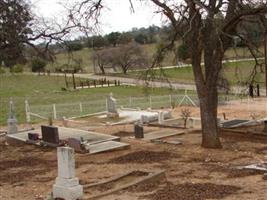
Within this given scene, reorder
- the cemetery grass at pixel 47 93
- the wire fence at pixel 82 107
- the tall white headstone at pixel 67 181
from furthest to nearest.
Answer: the cemetery grass at pixel 47 93 < the wire fence at pixel 82 107 < the tall white headstone at pixel 67 181

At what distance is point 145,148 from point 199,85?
2880 millimetres

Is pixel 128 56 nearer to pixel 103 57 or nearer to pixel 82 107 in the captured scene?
pixel 103 57

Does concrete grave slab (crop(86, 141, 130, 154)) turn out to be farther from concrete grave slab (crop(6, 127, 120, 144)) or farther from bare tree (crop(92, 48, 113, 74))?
bare tree (crop(92, 48, 113, 74))

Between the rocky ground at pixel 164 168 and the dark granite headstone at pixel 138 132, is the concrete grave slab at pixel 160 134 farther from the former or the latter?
the rocky ground at pixel 164 168

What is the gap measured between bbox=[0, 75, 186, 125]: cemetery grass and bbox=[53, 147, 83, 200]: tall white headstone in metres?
23.5

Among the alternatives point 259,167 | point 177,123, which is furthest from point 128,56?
point 259,167

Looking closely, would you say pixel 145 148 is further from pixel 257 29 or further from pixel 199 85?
pixel 257 29

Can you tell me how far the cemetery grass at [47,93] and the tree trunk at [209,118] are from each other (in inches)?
723

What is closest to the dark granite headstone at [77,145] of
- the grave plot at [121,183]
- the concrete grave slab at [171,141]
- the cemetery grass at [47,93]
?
the concrete grave slab at [171,141]

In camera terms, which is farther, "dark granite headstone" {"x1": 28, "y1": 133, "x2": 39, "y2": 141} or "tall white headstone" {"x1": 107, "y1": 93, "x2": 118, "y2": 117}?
"tall white headstone" {"x1": 107, "y1": 93, "x2": 118, "y2": 117}

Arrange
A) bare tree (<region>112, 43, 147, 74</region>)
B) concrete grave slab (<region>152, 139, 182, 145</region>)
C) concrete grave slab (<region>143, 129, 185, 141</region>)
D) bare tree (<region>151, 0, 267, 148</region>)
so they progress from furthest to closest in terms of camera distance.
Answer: bare tree (<region>112, 43, 147, 74</region>), concrete grave slab (<region>143, 129, 185, 141</region>), concrete grave slab (<region>152, 139, 182, 145</region>), bare tree (<region>151, 0, 267, 148</region>)

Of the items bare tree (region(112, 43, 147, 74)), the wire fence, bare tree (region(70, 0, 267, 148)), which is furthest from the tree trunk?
bare tree (region(112, 43, 147, 74))

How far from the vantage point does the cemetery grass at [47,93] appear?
140 feet

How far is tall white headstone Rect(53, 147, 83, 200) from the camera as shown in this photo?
10.6 m
